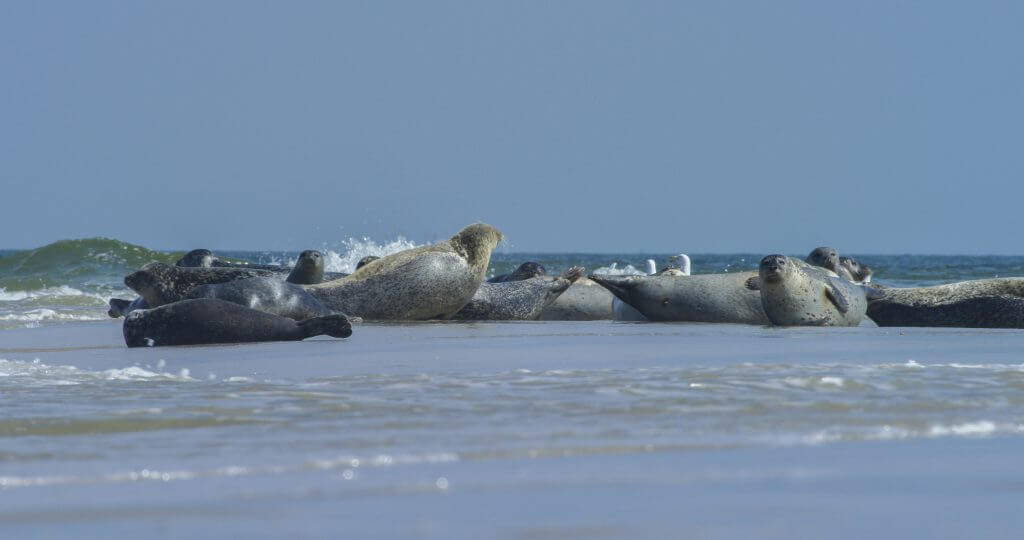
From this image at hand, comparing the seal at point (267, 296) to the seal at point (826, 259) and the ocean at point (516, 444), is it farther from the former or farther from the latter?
the seal at point (826, 259)

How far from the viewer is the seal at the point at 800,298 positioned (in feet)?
30.1

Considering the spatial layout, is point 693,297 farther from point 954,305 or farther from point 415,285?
point 415,285

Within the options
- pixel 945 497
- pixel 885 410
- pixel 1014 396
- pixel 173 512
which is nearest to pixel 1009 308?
pixel 1014 396


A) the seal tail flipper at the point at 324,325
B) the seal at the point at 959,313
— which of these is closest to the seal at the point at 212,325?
the seal tail flipper at the point at 324,325

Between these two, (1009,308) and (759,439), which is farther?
(1009,308)

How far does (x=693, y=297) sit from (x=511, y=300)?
5.05 ft

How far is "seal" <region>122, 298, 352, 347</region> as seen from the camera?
6.75 metres

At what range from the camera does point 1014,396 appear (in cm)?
407

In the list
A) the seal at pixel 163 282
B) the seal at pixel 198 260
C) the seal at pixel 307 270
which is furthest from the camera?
the seal at pixel 198 260

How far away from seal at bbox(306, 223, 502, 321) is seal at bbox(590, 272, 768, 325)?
1012 millimetres

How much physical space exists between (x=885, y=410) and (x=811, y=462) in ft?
3.25

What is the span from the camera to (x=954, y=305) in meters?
9.18

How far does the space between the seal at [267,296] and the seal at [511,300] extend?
2.30m

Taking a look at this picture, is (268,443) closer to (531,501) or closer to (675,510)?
(531,501)
